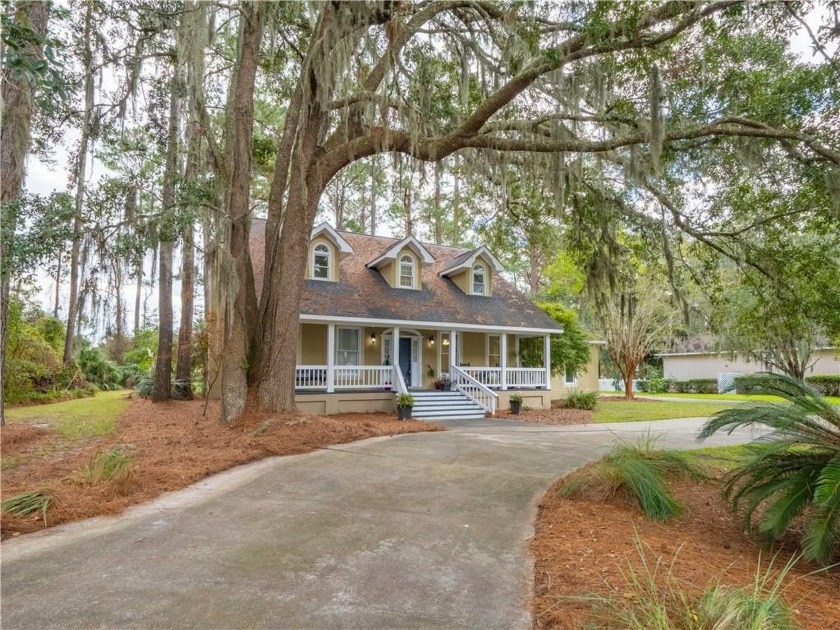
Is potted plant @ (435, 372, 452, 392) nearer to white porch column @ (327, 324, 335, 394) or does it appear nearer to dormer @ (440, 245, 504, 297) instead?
dormer @ (440, 245, 504, 297)

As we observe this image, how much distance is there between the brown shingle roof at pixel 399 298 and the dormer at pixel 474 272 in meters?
0.23

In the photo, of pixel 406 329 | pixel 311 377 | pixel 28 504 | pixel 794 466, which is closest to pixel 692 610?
pixel 794 466

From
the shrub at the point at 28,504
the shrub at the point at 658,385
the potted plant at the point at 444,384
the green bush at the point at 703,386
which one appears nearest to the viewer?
the shrub at the point at 28,504

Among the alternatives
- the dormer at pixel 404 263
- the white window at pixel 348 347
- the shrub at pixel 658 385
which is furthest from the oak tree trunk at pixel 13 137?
the shrub at pixel 658 385

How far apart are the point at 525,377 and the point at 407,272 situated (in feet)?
18.7

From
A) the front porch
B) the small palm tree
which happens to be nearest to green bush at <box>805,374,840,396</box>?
the front porch

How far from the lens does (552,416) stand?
1461 cm

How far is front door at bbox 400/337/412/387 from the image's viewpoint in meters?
16.3

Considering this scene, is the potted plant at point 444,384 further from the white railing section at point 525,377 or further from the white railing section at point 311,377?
the white railing section at point 311,377

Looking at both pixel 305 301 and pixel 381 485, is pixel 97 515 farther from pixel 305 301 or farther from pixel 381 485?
pixel 305 301

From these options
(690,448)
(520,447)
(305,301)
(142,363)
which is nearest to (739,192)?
(690,448)

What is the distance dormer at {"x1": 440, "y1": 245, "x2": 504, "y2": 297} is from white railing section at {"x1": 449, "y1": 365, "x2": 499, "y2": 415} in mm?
3434

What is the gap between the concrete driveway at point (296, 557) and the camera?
281cm

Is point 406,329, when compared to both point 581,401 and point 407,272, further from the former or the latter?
point 581,401
